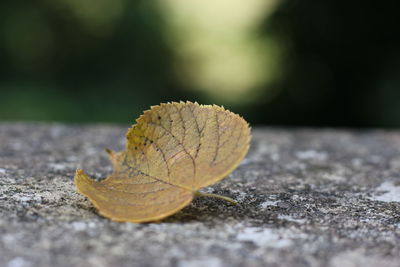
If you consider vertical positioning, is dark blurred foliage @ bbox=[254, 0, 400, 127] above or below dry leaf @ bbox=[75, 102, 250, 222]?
above

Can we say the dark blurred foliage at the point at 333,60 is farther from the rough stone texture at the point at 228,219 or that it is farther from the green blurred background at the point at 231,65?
the rough stone texture at the point at 228,219

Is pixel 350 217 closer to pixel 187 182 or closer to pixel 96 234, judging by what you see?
pixel 187 182

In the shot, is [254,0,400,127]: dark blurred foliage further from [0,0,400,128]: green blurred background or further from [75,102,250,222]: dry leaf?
[75,102,250,222]: dry leaf

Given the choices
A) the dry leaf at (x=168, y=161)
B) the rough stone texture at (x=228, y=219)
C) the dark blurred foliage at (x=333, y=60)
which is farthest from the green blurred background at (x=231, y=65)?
the dry leaf at (x=168, y=161)

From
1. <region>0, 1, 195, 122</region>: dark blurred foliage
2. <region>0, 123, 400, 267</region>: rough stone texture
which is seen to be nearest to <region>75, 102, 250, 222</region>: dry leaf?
<region>0, 123, 400, 267</region>: rough stone texture

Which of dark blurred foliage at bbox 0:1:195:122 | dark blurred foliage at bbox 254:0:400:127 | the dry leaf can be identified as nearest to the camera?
the dry leaf

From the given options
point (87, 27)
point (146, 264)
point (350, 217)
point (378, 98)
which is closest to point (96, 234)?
point (146, 264)

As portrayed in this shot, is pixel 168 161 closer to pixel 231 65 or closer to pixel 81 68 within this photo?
pixel 231 65
